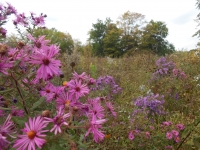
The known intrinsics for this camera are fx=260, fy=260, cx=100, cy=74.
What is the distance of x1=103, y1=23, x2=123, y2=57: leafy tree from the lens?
2741 cm

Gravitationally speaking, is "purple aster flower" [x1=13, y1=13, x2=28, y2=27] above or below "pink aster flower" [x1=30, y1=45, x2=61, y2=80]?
above

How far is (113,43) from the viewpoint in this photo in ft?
92.0

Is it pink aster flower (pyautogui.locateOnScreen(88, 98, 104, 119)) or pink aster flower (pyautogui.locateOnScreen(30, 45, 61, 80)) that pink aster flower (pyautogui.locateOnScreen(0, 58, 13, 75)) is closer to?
pink aster flower (pyautogui.locateOnScreen(30, 45, 61, 80))

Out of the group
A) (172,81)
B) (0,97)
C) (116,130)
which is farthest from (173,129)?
(172,81)

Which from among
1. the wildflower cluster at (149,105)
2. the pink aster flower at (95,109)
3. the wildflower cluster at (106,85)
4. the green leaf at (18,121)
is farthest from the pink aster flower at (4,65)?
the wildflower cluster at (106,85)

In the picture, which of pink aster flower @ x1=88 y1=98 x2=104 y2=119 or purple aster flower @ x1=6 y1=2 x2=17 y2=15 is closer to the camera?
pink aster flower @ x1=88 y1=98 x2=104 y2=119

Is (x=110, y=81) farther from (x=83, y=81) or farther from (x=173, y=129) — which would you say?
(x=83, y=81)

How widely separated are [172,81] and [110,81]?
1.21m

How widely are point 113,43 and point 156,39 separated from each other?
4940mm

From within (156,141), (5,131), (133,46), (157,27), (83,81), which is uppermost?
(157,27)

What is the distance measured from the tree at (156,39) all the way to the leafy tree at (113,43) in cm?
240

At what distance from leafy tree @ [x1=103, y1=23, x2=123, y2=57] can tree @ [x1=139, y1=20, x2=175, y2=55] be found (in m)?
2.40

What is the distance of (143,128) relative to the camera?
6.81ft

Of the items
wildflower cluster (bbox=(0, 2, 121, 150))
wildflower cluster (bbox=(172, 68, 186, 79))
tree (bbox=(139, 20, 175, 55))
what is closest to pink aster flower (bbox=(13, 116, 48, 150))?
wildflower cluster (bbox=(0, 2, 121, 150))
